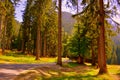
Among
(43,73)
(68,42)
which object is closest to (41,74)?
(43,73)

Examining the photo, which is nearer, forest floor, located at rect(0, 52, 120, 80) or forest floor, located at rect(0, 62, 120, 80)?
forest floor, located at rect(0, 62, 120, 80)

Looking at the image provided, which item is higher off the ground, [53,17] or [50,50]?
[53,17]

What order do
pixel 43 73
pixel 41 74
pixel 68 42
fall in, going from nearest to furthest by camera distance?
pixel 41 74 → pixel 43 73 → pixel 68 42

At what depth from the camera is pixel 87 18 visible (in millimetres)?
27109

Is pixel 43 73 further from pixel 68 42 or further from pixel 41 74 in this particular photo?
pixel 68 42

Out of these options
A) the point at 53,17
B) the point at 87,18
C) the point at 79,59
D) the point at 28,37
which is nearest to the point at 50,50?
the point at 28,37

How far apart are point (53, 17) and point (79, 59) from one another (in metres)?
24.6

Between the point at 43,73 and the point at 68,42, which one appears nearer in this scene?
the point at 43,73

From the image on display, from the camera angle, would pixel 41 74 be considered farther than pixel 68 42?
No

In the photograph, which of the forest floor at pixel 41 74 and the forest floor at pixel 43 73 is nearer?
the forest floor at pixel 41 74

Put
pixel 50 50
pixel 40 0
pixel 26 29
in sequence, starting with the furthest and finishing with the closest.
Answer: pixel 50 50 → pixel 26 29 → pixel 40 0

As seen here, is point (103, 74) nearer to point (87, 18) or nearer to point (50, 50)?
point (87, 18)

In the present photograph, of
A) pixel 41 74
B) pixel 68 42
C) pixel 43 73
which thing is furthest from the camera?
pixel 68 42

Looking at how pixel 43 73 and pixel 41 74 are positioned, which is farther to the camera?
pixel 43 73
